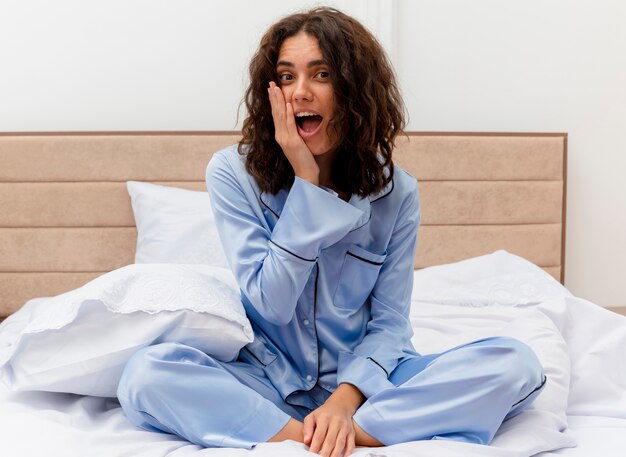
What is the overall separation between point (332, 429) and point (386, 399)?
5.0 inches

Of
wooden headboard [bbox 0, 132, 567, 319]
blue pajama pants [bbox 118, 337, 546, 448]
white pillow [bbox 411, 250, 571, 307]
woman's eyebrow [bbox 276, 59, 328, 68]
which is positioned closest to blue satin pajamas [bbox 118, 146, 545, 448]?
blue pajama pants [bbox 118, 337, 546, 448]

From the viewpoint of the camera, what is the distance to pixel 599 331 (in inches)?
82.7

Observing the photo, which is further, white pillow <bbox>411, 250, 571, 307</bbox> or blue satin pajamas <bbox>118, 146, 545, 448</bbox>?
white pillow <bbox>411, 250, 571, 307</bbox>

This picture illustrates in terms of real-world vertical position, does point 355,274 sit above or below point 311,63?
below

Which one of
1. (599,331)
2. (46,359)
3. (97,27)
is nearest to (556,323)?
(599,331)

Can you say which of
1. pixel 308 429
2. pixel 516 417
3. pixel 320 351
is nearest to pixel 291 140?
pixel 320 351

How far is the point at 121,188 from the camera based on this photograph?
9.54 feet

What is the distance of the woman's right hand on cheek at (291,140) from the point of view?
167 centimetres

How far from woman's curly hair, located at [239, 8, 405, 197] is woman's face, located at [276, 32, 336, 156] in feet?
0.04

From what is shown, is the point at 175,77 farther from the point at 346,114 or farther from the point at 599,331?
the point at 599,331

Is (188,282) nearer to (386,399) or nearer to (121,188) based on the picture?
(386,399)

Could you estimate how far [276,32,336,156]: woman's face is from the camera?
1677 millimetres

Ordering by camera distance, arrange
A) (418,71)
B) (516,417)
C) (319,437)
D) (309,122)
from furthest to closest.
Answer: (418,71) → (309,122) → (516,417) → (319,437)

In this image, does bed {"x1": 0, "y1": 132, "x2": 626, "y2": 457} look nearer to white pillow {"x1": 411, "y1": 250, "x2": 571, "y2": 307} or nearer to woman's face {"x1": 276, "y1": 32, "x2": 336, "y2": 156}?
white pillow {"x1": 411, "y1": 250, "x2": 571, "y2": 307}
